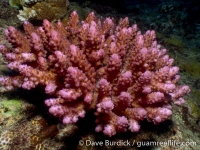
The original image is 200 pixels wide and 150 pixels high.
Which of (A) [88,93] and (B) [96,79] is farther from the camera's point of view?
(B) [96,79]

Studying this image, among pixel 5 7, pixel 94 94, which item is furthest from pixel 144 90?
pixel 5 7

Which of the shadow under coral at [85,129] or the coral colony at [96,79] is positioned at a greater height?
the coral colony at [96,79]

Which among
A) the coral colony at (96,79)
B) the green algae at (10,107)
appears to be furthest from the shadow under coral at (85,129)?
the coral colony at (96,79)

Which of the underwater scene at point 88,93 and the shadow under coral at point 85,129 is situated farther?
the shadow under coral at point 85,129

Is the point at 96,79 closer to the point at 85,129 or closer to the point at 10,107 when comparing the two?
the point at 85,129

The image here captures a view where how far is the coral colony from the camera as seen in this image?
2064 mm

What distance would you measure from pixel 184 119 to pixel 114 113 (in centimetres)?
165

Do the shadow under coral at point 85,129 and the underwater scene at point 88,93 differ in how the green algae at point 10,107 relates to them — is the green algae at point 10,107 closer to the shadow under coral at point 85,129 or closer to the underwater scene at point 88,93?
the underwater scene at point 88,93

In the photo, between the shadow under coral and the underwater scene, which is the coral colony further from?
the shadow under coral

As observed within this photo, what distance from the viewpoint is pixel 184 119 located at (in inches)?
129

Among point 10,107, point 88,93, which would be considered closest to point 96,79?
point 88,93

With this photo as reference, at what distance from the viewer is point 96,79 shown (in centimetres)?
248

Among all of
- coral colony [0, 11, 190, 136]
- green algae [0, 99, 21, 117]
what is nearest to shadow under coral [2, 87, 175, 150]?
green algae [0, 99, 21, 117]

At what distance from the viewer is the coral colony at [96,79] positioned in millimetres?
2064
